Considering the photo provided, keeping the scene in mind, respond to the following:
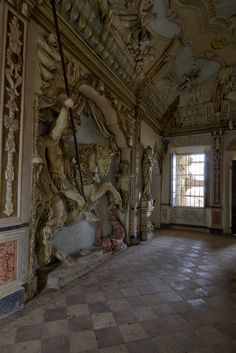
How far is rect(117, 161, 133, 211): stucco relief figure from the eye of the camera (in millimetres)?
4688

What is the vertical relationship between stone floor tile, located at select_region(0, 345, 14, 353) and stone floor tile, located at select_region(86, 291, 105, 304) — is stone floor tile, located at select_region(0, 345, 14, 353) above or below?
above

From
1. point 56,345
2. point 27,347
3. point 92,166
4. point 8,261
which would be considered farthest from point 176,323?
point 92,166

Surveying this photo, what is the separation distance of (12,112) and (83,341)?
219 centimetres

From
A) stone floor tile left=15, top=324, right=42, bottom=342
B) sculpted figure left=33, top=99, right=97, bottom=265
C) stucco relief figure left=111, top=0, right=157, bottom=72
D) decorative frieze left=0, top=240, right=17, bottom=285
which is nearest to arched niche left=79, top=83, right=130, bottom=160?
sculpted figure left=33, top=99, right=97, bottom=265

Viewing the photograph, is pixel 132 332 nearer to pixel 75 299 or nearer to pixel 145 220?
pixel 75 299

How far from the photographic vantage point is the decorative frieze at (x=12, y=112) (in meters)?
2.05

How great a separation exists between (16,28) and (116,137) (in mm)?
2852

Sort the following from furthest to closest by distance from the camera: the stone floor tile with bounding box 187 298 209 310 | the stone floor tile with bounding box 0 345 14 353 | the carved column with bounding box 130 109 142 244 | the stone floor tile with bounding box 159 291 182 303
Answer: the carved column with bounding box 130 109 142 244, the stone floor tile with bounding box 159 291 182 303, the stone floor tile with bounding box 187 298 209 310, the stone floor tile with bounding box 0 345 14 353

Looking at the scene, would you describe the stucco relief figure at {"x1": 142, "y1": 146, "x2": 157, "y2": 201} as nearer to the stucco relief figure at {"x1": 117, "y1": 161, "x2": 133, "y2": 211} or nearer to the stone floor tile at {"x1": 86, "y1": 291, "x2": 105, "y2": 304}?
the stucco relief figure at {"x1": 117, "y1": 161, "x2": 133, "y2": 211}

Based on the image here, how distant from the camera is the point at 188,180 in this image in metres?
7.59

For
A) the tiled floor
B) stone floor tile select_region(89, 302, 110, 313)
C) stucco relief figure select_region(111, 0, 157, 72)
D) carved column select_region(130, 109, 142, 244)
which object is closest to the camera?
the tiled floor

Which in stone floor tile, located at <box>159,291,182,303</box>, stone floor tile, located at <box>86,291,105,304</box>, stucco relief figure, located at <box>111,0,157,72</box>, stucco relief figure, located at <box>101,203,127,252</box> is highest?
stucco relief figure, located at <box>111,0,157,72</box>

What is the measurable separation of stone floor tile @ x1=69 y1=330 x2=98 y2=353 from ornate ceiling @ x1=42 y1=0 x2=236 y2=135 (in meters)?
3.65

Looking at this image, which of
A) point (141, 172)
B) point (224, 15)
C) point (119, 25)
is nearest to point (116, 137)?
point (141, 172)
